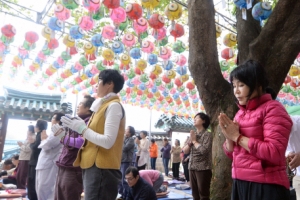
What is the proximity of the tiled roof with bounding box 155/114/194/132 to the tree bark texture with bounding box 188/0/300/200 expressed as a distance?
45.3ft

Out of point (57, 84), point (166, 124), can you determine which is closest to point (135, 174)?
point (57, 84)

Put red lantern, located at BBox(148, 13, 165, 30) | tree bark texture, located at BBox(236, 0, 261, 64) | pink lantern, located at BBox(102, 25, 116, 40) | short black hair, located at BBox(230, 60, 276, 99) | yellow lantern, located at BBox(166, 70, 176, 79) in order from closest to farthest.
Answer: short black hair, located at BBox(230, 60, 276, 99) < tree bark texture, located at BBox(236, 0, 261, 64) < red lantern, located at BBox(148, 13, 165, 30) < pink lantern, located at BBox(102, 25, 116, 40) < yellow lantern, located at BBox(166, 70, 176, 79)

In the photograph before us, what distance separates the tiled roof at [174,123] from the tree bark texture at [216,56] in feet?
45.3

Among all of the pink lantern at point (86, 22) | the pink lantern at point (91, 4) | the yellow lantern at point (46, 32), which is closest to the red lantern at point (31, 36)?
the yellow lantern at point (46, 32)

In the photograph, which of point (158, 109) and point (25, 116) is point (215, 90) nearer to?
point (25, 116)

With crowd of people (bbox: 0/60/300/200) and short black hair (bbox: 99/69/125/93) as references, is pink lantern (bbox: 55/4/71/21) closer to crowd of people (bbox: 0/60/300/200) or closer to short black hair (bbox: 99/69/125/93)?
crowd of people (bbox: 0/60/300/200)

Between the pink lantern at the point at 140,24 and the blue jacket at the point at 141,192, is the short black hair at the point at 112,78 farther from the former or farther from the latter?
the pink lantern at the point at 140,24

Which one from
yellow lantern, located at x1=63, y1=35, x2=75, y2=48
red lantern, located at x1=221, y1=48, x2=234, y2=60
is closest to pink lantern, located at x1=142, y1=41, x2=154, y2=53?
yellow lantern, located at x1=63, y1=35, x2=75, y2=48

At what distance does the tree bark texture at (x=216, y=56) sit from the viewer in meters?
2.82

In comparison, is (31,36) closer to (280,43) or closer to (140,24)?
(140,24)

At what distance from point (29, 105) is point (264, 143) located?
9332 millimetres

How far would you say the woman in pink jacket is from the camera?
158cm

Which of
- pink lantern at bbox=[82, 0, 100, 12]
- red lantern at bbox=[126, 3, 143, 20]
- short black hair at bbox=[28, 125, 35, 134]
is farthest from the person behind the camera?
short black hair at bbox=[28, 125, 35, 134]

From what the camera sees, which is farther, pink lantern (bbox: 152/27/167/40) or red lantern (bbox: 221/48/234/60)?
red lantern (bbox: 221/48/234/60)
